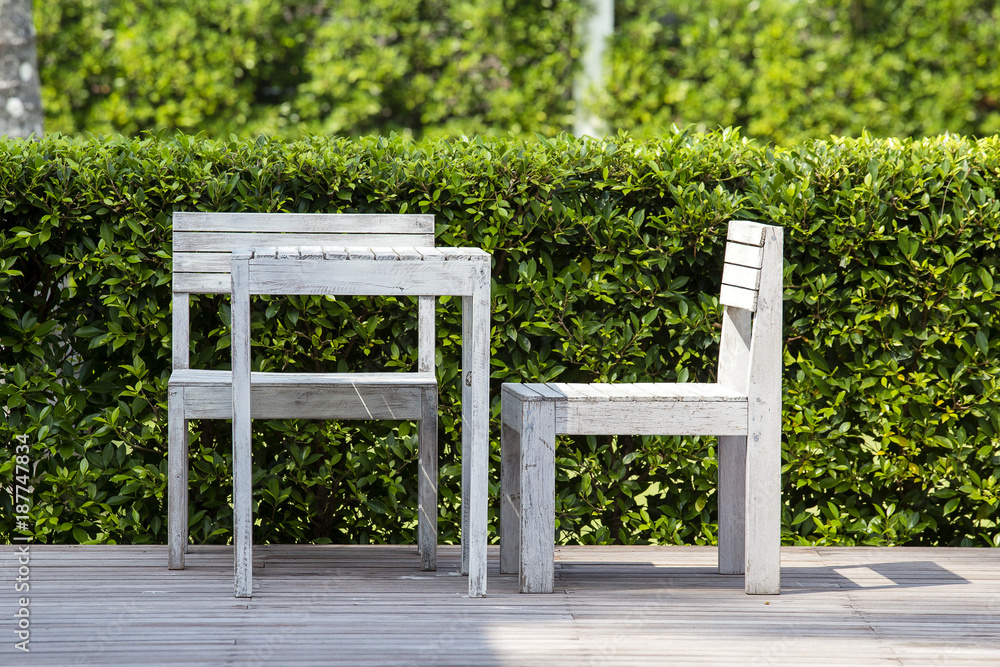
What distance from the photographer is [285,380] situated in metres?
2.95

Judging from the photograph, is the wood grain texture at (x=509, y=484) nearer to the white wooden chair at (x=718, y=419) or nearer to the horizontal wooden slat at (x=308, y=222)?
the white wooden chair at (x=718, y=419)

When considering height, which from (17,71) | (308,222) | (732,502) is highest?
(17,71)

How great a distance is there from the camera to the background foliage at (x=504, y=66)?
793cm

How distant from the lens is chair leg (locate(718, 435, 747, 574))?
9.71ft

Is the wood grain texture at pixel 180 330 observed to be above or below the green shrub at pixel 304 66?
below

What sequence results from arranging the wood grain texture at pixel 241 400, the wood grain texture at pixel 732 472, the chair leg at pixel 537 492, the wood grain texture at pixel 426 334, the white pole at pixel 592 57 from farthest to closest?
1. the white pole at pixel 592 57
2. the wood grain texture at pixel 426 334
3. the wood grain texture at pixel 732 472
4. the chair leg at pixel 537 492
5. the wood grain texture at pixel 241 400

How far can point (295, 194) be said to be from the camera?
329cm

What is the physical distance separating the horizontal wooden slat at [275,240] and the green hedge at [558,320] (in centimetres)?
19

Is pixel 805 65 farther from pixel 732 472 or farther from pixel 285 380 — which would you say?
pixel 285 380

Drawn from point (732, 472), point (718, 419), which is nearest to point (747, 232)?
point (718, 419)

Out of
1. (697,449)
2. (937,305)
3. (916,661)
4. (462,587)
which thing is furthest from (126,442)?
(937,305)

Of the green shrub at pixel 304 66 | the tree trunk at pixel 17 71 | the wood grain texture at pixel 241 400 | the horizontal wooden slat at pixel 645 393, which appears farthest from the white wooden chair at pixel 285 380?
the green shrub at pixel 304 66

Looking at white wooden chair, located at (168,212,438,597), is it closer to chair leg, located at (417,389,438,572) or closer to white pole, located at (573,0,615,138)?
chair leg, located at (417,389,438,572)

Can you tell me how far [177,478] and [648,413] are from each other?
54.1 inches
